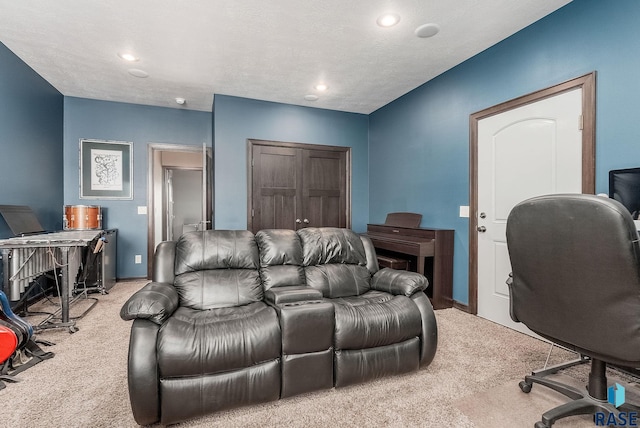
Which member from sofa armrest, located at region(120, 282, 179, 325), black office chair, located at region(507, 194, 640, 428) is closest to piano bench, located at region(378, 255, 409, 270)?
black office chair, located at region(507, 194, 640, 428)

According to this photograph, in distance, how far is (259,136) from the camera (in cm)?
448

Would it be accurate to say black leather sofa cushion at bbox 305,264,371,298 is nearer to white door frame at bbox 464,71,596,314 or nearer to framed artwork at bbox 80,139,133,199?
white door frame at bbox 464,71,596,314

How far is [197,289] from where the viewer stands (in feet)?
6.96

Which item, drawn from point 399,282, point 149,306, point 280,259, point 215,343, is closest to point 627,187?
point 399,282

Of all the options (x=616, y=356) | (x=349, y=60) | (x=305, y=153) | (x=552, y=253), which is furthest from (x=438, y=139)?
(x=616, y=356)

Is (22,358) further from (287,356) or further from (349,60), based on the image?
(349,60)

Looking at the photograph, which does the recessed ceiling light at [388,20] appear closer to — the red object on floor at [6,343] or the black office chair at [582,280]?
the black office chair at [582,280]

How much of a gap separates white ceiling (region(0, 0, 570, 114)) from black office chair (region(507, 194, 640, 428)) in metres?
1.93

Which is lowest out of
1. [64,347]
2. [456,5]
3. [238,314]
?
[64,347]

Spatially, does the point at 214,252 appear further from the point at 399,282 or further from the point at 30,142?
the point at 30,142

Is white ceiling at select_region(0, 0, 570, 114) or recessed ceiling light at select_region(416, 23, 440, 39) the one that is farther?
recessed ceiling light at select_region(416, 23, 440, 39)

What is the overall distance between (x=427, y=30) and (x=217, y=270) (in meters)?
2.68

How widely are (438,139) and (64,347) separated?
13.7 feet

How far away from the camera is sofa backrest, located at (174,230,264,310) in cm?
212
